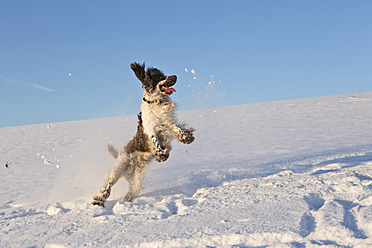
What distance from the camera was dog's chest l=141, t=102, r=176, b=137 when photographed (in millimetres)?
4852

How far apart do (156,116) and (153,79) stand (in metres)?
0.59

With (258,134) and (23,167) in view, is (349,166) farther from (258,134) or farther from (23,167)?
(23,167)

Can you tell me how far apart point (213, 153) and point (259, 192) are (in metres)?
4.13

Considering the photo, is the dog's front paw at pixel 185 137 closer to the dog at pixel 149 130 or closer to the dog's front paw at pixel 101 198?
the dog at pixel 149 130

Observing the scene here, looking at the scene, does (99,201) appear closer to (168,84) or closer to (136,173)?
(136,173)

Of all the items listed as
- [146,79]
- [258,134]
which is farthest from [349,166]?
[258,134]

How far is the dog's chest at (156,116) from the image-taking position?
191 inches

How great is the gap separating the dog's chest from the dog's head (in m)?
0.24

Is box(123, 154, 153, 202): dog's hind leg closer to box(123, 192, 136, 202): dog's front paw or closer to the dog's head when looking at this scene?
box(123, 192, 136, 202): dog's front paw

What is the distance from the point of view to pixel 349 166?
5.56 m

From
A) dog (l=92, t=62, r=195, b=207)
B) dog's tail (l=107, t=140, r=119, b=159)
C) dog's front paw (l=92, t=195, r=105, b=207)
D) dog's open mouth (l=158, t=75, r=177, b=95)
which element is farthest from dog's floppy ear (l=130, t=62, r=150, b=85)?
dog's front paw (l=92, t=195, r=105, b=207)

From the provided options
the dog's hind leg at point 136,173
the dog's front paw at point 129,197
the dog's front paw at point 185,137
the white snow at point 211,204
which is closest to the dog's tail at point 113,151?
the dog's hind leg at point 136,173

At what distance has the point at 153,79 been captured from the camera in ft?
16.4

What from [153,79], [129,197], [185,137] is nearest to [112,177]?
[129,197]
